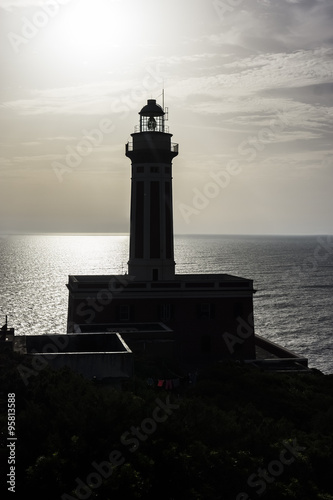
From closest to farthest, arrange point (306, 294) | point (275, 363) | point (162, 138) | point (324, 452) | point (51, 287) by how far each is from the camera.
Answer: point (324, 452), point (275, 363), point (162, 138), point (306, 294), point (51, 287)

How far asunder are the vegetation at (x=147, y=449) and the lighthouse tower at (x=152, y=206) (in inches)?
1056

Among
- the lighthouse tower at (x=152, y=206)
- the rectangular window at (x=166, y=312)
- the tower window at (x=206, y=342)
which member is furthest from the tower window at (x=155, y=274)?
the tower window at (x=206, y=342)

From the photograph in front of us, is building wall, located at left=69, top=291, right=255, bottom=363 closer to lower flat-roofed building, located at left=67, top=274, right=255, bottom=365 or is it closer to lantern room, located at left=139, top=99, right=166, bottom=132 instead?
lower flat-roofed building, located at left=67, top=274, right=255, bottom=365

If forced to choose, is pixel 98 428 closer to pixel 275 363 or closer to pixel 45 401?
pixel 45 401

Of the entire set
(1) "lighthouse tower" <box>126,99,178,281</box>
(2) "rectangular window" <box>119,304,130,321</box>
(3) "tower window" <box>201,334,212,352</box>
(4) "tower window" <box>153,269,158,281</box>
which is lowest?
(3) "tower window" <box>201,334,212,352</box>

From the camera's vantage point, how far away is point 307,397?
3067cm

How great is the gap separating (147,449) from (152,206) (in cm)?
3321

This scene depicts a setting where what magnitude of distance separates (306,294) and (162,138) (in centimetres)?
9627

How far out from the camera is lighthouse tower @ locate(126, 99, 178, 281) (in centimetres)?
5088

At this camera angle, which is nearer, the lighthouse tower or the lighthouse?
the lighthouse

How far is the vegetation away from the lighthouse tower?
26813 millimetres

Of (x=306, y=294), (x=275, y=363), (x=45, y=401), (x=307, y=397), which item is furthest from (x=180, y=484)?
(x=306, y=294)

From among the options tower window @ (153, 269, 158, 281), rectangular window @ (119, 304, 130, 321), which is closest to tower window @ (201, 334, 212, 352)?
rectangular window @ (119, 304, 130, 321)

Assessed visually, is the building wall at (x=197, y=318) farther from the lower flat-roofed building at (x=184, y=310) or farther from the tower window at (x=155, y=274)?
the tower window at (x=155, y=274)
